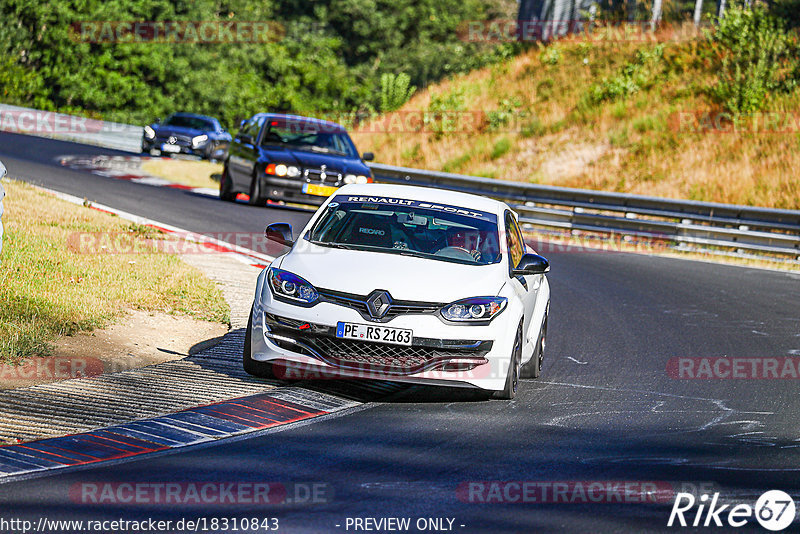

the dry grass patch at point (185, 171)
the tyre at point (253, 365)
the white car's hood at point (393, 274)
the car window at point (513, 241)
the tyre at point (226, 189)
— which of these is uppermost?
the car window at point (513, 241)

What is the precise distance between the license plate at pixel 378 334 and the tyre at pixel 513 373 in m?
0.83

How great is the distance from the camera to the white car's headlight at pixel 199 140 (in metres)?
33.9

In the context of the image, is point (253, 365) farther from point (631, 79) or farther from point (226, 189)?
point (631, 79)

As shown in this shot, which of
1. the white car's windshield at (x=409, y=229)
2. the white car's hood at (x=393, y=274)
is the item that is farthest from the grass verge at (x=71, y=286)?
the white car's windshield at (x=409, y=229)

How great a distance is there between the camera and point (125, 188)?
900 inches

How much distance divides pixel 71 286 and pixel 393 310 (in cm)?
429

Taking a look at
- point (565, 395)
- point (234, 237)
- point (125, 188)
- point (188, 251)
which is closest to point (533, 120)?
point (125, 188)

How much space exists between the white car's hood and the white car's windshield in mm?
226

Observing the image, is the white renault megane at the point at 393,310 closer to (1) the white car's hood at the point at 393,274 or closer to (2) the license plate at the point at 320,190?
(1) the white car's hood at the point at 393,274

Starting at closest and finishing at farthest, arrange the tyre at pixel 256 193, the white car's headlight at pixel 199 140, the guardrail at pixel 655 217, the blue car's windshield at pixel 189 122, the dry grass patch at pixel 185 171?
the guardrail at pixel 655 217 → the tyre at pixel 256 193 → the dry grass patch at pixel 185 171 → the white car's headlight at pixel 199 140 → the blue car's windshield at pixel 189 122

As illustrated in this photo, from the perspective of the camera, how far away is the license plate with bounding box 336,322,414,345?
25.0 feet

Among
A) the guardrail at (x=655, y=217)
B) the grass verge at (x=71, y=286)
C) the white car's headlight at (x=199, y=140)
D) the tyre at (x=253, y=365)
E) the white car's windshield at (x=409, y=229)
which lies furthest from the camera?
the white car's headlight at (x=199, y=140)

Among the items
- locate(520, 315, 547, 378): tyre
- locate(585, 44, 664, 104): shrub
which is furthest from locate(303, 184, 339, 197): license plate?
locate(585, 44, 664, 104): shrub

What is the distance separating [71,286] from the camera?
35.2 feet
